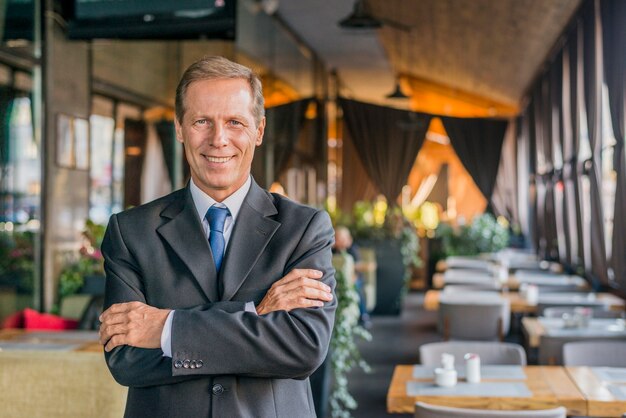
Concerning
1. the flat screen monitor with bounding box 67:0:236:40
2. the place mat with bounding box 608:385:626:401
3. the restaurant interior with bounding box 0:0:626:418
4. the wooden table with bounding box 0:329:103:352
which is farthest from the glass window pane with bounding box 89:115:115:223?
the place mat with bounding box 608:385:626:401

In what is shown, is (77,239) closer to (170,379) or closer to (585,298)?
(585,298)

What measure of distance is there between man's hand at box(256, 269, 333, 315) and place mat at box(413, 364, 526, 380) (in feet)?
8.14

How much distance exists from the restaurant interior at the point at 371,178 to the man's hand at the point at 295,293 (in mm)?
1615

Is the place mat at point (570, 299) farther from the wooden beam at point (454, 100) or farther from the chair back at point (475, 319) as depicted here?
the wooden beam at point (454, 100)

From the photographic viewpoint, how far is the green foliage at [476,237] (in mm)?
16031

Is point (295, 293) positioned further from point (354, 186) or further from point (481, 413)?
point (354, 186)

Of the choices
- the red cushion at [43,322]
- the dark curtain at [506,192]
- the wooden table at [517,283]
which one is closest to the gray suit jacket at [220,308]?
the red cushion at [43,322]

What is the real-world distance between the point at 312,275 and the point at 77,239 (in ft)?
20.1

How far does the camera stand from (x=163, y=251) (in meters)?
1.80

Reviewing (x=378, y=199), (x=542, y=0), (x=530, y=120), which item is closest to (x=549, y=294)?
(x=542, y=0)

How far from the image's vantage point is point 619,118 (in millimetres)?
7305

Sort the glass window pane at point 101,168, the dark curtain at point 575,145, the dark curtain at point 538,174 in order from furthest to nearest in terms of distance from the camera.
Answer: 1. the dark curtain at point 538,174
2. the dark curtain at point 575,145
3. the glass window pane at point 101,168

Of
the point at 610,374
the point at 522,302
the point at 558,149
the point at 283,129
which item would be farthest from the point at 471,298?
the point at 283,129

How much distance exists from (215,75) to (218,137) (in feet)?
0.37
